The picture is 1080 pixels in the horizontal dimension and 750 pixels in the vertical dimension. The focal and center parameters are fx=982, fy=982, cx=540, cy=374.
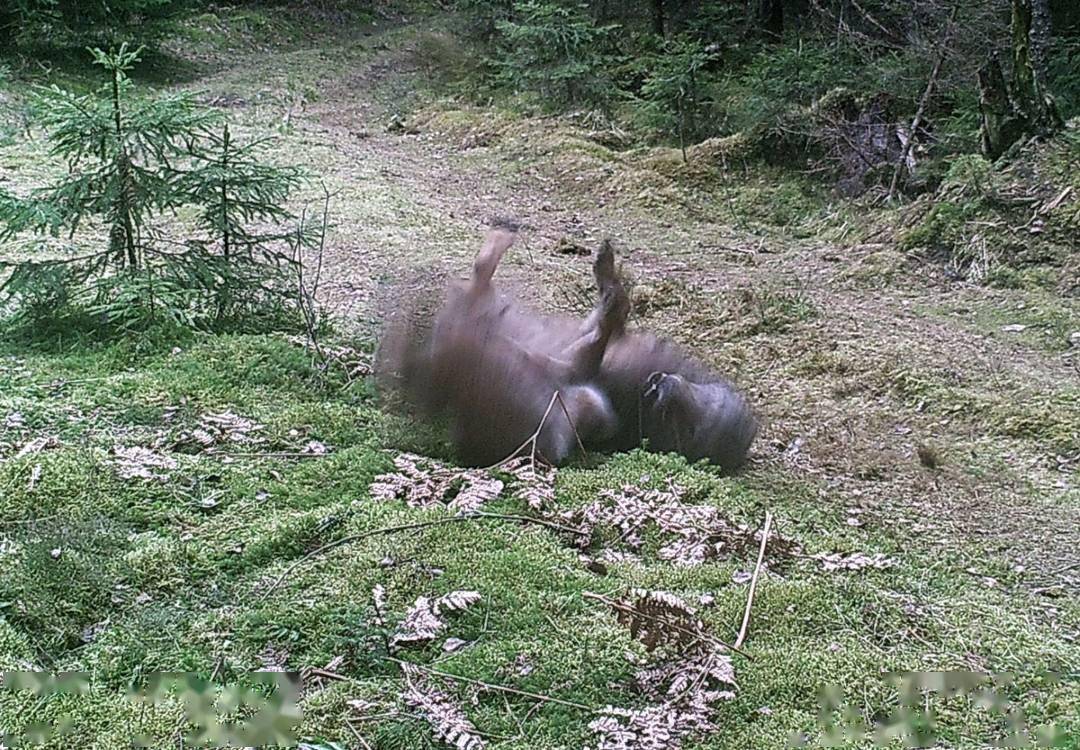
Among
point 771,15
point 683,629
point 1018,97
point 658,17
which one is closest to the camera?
point 683,629

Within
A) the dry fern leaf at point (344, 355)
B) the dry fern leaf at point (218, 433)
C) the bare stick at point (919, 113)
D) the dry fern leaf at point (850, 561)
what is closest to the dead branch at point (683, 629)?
the dry fern leaf at point (850, 561)

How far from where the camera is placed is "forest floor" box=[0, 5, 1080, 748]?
2.20 meters

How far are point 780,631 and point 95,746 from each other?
1607mm

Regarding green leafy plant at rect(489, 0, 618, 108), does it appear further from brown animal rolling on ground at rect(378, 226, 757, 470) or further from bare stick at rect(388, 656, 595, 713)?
bare stick at rect(388, 656, 595, 713)

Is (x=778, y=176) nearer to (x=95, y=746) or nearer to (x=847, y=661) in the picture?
(x=847, y=661)

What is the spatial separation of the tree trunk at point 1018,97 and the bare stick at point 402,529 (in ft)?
24.6

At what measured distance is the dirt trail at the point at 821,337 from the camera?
13.0 ft

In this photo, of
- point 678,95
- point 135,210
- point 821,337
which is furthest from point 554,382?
point 678,95

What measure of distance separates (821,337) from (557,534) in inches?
143

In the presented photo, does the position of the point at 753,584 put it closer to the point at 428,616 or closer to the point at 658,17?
the point at 428,616

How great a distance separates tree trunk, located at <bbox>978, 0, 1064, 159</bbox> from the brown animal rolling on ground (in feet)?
19.7

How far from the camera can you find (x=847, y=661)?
2.35 metres

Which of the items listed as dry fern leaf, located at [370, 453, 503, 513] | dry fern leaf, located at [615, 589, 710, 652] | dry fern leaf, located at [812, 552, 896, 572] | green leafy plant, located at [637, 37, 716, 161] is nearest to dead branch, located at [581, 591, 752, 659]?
dry fern leaf, located at [615, 589, 710, 652]

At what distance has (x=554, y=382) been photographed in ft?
13.0
